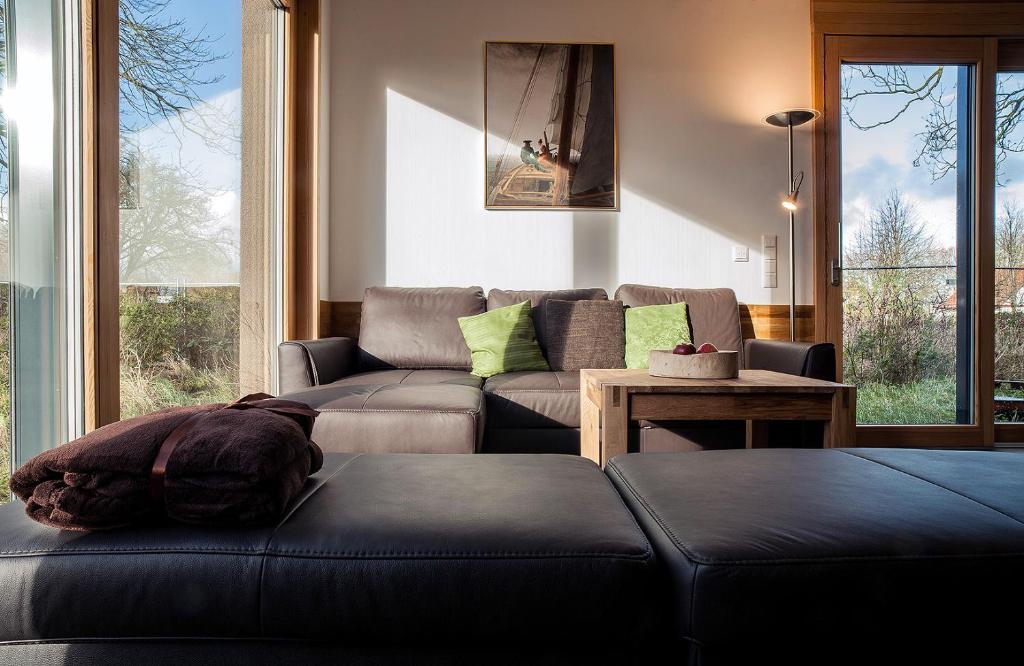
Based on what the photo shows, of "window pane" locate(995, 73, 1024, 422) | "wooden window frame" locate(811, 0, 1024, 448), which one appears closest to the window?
"wooden window frame" locate(811, 0, 1024, 448)

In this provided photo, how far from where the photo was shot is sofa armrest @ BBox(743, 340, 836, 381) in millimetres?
2611

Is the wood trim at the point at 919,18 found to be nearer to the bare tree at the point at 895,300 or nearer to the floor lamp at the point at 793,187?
the floor lamp at the point at 793,187

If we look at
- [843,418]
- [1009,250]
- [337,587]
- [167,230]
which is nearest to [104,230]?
[167,230]

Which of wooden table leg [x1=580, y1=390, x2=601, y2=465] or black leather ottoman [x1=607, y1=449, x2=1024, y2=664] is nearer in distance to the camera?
black leather ottoman [x1=607, y1=449, x2=1024, y2=664]

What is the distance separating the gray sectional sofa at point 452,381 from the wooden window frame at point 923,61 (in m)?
0.86

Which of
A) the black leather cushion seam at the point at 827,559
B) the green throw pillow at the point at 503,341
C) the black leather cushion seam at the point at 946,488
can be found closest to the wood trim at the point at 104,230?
the green throw pillow at the point at 503,341

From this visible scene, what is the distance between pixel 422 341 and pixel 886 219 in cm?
289

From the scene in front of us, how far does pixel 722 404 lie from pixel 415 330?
73.2 inches

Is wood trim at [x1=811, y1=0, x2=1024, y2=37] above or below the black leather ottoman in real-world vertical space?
above

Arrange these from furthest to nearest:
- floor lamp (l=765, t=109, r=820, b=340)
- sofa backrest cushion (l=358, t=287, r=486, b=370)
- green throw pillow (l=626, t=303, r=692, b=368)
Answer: floor lamp (l=765, t=109, r=820, b=340), sofa backrest cushion (l=358, t=287, r=486, b=370), green throw pillow (l=626, t=303, r=692, b=368)

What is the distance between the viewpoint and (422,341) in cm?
343

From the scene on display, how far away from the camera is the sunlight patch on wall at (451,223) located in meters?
3.86

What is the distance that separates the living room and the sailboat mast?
0.02m

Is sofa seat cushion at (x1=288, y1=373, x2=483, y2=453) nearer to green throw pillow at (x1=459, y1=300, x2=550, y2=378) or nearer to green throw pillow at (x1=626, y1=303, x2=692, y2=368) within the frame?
green throw pillow at (x1=459, y1=300, x2=550, y2=378)
